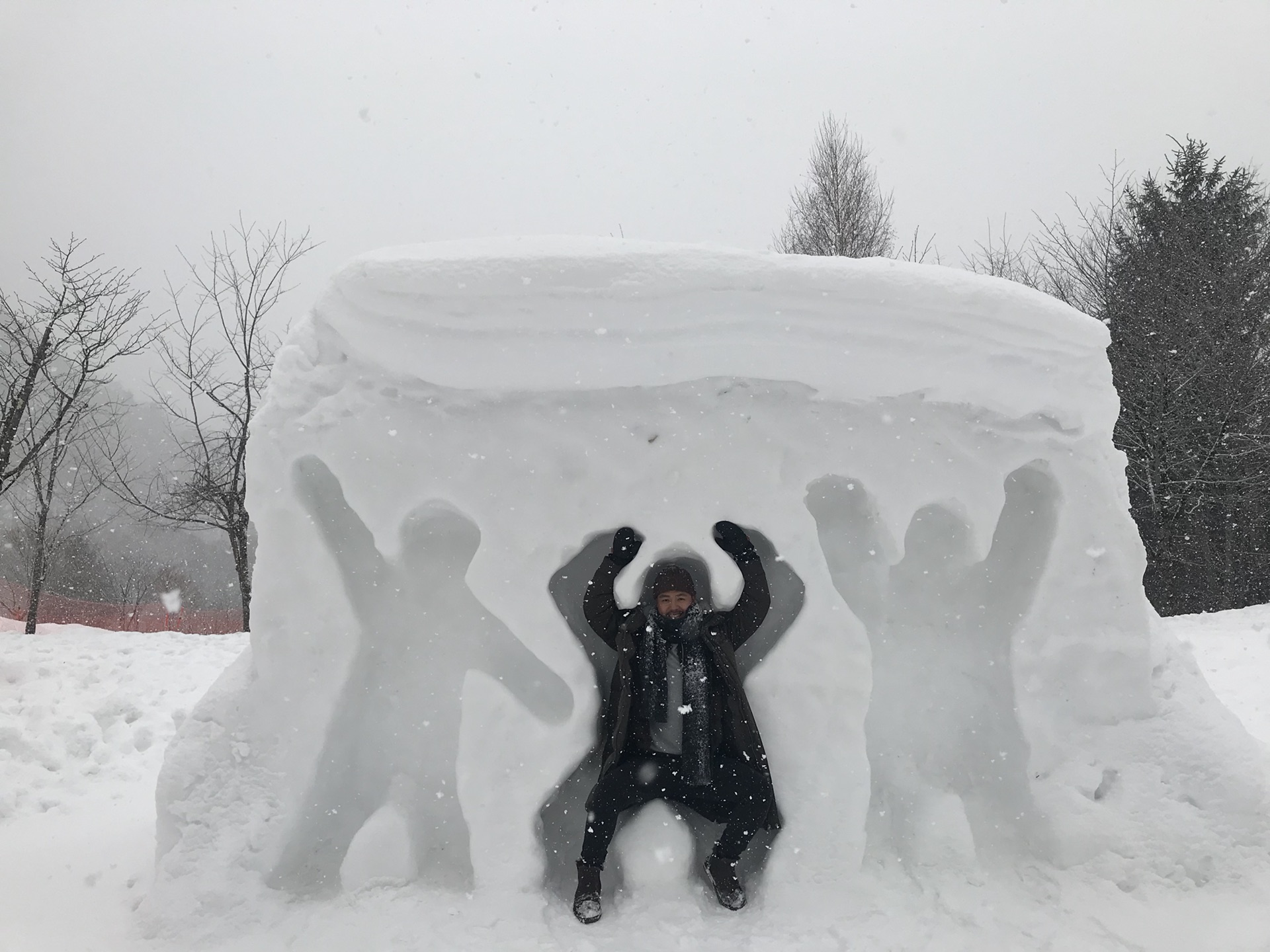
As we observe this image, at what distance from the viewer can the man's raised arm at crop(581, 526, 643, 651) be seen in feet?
9.37

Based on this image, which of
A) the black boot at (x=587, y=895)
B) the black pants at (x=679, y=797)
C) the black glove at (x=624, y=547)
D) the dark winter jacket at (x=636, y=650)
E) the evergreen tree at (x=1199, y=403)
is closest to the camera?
the black boot at (x=587, y=895)

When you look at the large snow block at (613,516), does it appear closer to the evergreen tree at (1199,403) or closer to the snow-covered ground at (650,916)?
the snow-covered ground at (650,916)

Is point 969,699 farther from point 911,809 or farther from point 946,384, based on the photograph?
point 946,384

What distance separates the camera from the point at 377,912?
2.47 meters

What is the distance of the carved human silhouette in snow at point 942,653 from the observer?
2785mm

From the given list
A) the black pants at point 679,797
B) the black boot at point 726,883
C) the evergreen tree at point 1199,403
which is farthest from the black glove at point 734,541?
the evergreen tree at point 1199,403

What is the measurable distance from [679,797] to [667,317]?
5.70 feet

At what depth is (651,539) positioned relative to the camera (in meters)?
2.64

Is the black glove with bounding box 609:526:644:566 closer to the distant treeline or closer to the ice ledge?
the ice ledge

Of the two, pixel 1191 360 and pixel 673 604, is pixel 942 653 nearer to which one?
pixel 673 604

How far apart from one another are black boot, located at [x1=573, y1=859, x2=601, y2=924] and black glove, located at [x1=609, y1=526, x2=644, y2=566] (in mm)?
1076

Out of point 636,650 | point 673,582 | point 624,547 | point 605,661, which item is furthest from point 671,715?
point 624,547

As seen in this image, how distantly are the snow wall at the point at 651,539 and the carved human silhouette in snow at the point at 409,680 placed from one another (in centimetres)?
1

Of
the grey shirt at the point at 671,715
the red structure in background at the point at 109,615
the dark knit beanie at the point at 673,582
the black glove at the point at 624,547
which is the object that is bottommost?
the red structure in background at the point at 109,615
